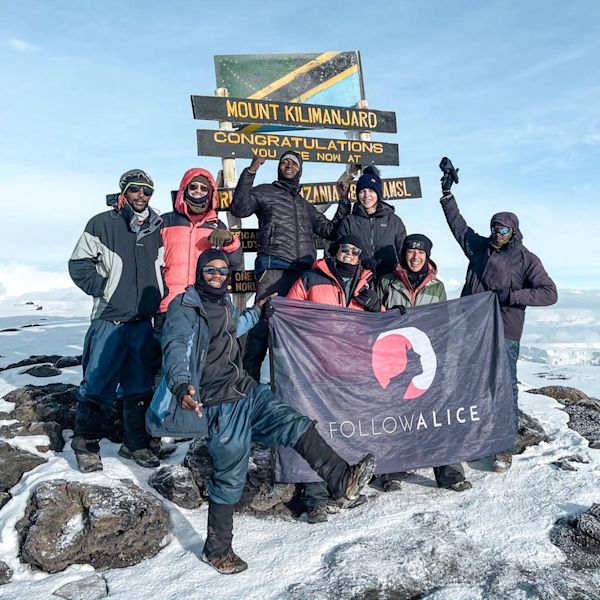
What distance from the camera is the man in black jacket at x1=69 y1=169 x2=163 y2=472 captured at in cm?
558

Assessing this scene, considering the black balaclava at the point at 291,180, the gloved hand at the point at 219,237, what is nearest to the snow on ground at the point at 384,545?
the gloved hand at the point at 219,237

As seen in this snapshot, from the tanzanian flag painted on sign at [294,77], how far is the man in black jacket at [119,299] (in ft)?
10.00

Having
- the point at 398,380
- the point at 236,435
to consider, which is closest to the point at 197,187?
the point at 236,435

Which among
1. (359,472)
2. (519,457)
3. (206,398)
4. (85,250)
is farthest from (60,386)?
(519,457)

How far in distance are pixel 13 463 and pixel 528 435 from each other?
18.6ft

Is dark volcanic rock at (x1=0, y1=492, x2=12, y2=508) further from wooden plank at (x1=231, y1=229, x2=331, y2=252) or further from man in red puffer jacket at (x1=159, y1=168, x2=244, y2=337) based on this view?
wooden plank at (x1=231, y1=229, x2=331, y2=252)

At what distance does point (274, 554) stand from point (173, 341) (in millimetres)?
1936

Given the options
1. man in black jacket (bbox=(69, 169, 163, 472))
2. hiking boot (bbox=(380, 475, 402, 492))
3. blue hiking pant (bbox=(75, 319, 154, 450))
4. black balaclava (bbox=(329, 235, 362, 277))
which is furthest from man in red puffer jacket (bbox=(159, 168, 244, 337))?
hiking boot (bbox=(380, 475, 402, 492))

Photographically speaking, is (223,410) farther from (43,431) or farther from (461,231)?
(461,231)

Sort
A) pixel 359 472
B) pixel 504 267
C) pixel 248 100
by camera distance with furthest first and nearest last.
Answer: pixel 248 100 → pixel 504 267 → pixel 359 472

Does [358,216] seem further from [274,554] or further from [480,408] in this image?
[274,554]

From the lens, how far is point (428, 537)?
4.65 meters

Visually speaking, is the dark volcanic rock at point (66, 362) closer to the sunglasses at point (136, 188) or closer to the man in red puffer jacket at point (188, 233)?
the man in red puffer jacket at point (188, 233)

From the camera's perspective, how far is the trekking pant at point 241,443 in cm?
425
